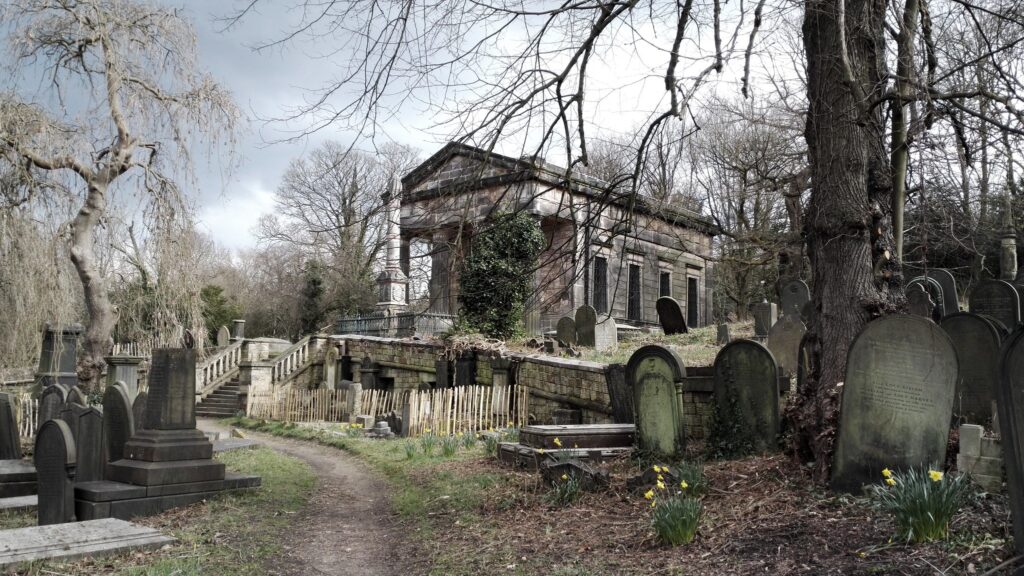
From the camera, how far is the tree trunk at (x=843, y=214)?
21.4 ft

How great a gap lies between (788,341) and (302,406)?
1171 cm

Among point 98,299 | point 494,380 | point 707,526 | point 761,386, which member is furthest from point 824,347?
point 98,299

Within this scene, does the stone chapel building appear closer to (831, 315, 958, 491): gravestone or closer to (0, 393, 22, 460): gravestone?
(831, 315, 958, 491): gravestone

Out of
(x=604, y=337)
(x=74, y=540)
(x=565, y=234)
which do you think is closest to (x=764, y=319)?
(x=604, y=337)

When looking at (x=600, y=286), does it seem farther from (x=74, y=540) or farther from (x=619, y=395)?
(x=74, y=540)

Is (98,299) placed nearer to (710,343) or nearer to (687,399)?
(687,399)

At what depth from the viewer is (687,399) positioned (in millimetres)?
9562

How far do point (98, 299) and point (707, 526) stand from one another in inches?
533

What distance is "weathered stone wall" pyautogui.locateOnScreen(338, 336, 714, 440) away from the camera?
945 cm

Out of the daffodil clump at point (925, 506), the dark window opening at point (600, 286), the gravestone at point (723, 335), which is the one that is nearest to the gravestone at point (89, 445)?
the daffodil clump at point (925, 506)

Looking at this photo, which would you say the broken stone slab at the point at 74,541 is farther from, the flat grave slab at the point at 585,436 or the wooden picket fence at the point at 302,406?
the wooden picket fence at the point at 302,406

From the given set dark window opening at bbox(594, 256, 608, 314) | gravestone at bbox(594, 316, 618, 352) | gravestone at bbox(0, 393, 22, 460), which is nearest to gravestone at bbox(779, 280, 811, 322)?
gravestone at bbox(594, 316, 618, 352)

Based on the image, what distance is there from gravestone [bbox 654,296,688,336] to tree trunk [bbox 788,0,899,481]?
46.5ft

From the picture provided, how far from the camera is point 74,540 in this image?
18.3 feet
